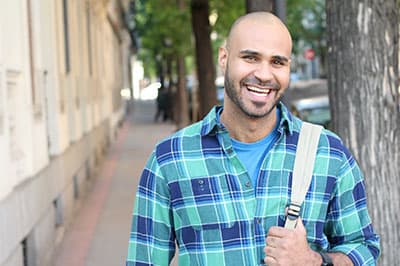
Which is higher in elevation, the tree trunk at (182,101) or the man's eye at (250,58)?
the man's eye at (250,58)

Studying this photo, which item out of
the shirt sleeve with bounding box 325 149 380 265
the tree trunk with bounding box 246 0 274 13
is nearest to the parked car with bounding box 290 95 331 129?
the tree trunk with bounding box 246 0 274 13

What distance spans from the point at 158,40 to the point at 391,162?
87.8 feet

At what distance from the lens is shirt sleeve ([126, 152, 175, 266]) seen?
2.27 m

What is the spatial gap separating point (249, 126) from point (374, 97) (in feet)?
7.96

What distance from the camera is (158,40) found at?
30.7m

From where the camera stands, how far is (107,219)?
32.1 feet

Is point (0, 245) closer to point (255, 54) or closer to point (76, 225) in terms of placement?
point (255, 54)

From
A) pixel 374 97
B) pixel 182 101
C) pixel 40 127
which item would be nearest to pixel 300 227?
pixel 374 97

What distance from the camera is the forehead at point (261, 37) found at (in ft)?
7.14

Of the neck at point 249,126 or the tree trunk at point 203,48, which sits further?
the tree trunk at point 203,48

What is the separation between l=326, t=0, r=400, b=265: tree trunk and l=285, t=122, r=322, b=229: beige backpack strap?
7.54 feet

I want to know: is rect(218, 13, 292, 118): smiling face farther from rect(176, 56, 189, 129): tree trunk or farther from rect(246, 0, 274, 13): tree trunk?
rect(176, 56, 189, 129): tree trunk

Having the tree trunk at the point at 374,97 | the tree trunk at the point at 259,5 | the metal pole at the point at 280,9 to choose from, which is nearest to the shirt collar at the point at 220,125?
the tree trunk at the point at 374,97

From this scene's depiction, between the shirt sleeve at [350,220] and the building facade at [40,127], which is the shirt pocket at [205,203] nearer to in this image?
the shirt sleeve at [350,220]
